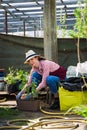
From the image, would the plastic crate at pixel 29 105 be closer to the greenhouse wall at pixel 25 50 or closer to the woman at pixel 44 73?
the woman at pixel 44 73

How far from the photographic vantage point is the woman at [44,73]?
673cm

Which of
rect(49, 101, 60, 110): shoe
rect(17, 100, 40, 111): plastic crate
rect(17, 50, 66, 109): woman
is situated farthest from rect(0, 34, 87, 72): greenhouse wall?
rect(17, 100, 40, 111): plastic crate

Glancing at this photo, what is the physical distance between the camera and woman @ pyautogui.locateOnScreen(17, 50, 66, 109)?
673 centimetres

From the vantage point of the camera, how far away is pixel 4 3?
10.5 metres

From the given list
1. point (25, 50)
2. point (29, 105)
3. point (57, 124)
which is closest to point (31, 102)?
point (29, 105)

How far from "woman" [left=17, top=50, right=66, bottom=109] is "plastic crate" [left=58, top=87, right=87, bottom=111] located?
23cm

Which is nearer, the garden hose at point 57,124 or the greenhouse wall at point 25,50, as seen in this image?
the garden hose at point 57,124

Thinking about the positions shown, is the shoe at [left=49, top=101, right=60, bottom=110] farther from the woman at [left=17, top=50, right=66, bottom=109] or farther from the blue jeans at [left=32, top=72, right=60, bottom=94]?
the blue jeans at [left=32, top=72, right=60, bottom=94]

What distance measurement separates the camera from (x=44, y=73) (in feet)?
22.4

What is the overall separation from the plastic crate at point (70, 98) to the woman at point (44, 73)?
0.74ft

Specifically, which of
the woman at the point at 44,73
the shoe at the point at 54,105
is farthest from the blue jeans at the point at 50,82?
the shoe at the point at 54,105

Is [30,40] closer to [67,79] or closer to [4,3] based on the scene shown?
[4,3]

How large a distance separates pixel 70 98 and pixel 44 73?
616 millimetres

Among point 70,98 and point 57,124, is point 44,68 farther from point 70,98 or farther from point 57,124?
point 57,124
